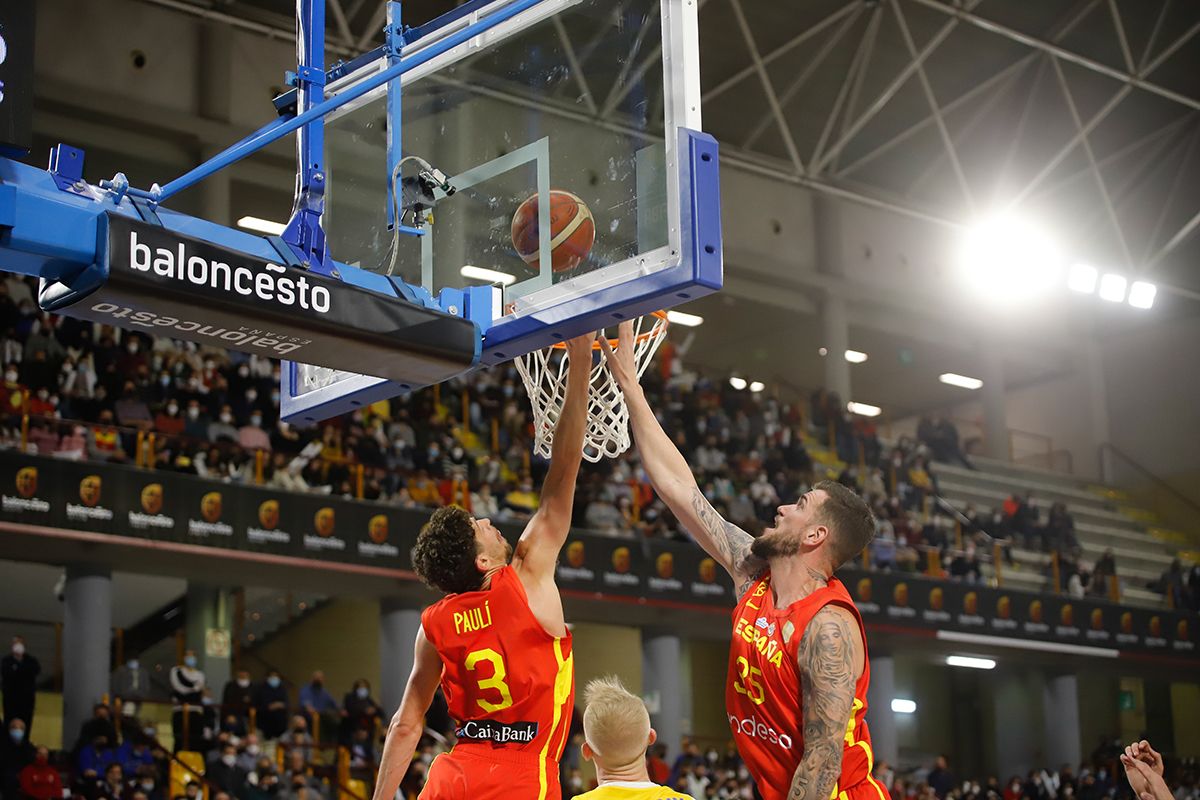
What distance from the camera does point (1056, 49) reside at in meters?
25.6

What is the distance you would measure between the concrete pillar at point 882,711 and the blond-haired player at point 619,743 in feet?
63.8

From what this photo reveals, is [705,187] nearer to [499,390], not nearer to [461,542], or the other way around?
[461,542]

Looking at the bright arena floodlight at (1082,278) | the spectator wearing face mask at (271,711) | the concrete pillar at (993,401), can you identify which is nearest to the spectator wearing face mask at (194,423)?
the spectator wearing face mask at (271,711)

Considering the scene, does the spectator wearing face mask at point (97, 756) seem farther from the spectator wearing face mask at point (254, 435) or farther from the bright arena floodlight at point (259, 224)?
the bright arena floodlight at point (259, 224)

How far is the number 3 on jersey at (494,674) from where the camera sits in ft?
16.5

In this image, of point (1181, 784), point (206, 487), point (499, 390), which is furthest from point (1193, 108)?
point (206, 487)

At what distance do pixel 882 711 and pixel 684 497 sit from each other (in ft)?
64.7

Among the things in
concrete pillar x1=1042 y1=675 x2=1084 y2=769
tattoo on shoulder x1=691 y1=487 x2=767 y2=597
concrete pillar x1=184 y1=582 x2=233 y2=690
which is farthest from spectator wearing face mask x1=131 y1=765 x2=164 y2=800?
concrete pillar x1=1042 y1=675 x2=1084 y2=769

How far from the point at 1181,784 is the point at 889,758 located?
636 centimetres

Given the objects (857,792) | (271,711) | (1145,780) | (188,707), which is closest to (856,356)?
(271,711)

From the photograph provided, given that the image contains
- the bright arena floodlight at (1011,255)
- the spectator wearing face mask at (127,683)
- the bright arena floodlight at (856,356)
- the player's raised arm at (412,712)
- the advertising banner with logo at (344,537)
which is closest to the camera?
the player's raised arm at (412,712)

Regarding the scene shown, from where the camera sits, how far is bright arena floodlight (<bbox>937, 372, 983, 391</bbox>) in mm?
34000

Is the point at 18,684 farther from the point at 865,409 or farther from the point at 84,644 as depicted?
the point at 865,409

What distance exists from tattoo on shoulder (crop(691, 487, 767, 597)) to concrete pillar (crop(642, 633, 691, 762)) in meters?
16.5
